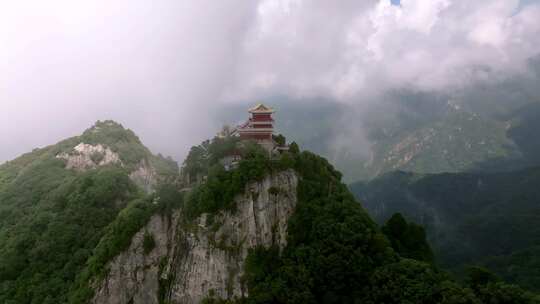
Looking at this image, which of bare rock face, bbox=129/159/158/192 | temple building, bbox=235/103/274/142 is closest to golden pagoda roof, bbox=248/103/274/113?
temple building, bbox=235/103/274/142

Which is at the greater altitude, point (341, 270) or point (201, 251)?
point (201, 251)

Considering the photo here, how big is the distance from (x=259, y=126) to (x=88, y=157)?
50668 millimetres

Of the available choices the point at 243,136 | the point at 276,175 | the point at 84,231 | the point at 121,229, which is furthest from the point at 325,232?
the point at 84,231

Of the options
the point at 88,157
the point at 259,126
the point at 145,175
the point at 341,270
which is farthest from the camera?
the point at 145,175

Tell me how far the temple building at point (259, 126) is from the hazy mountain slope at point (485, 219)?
212ft

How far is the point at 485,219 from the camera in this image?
464ft

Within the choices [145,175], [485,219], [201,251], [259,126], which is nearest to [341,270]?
[201,251]

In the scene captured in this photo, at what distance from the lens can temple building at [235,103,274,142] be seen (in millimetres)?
62031

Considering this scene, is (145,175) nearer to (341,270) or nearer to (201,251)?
(201,251)

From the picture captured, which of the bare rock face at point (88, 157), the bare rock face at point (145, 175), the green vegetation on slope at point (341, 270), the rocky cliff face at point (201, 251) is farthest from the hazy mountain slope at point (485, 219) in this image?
the bare rock face at point (88, 157)

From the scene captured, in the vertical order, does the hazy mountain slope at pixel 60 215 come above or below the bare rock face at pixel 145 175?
below

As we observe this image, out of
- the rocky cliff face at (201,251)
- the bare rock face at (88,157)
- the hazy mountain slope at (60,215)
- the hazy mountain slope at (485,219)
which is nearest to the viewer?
the rocky cliff face at (201,251)

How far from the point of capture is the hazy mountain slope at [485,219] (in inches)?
4107

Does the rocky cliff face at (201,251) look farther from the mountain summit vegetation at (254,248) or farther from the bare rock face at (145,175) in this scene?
the bare rock face at (145,175)
